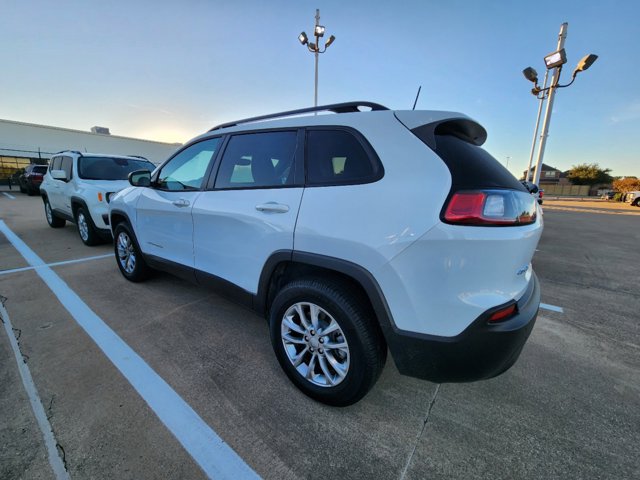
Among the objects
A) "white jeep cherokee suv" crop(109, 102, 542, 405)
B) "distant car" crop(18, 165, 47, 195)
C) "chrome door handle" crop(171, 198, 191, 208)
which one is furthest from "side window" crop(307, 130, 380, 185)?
"distant car" crop(18, 165, 47, 195)

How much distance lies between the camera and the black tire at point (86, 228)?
18.2 ft

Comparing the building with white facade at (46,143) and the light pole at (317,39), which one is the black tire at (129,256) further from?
the building with white facade at (46,143)

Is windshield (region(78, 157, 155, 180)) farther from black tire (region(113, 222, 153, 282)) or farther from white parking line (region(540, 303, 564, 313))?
white parking line (region(540, 303, 564, 313))

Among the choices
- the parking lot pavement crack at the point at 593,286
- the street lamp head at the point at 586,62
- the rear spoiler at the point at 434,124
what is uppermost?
the street lamp head at the point at 586,62

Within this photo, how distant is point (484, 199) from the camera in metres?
1.49

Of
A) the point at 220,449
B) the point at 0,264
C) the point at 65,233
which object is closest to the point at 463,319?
the point at 220,449

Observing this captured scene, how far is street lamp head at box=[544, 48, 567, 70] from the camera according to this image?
1102 centimetres

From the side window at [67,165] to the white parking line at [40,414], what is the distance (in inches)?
178

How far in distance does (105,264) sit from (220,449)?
433 cm

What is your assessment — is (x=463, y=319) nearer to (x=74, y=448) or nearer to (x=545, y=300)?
(x=74, y=448)

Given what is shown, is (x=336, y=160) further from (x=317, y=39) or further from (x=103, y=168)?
(x=317, y=39)

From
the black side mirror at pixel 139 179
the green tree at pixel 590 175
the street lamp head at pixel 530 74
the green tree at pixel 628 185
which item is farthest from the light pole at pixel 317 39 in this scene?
the green tree at pixel 590 175

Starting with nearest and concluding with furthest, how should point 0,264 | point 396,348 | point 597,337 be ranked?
point 396,348, point 597,337, point 0,264

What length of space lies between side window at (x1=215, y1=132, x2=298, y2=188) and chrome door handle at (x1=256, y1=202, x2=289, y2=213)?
0.16 m
